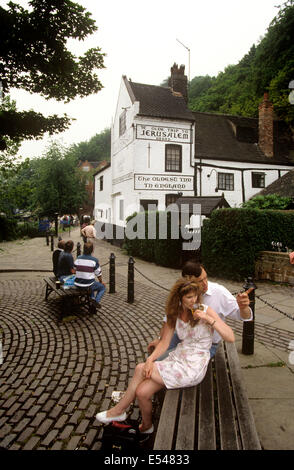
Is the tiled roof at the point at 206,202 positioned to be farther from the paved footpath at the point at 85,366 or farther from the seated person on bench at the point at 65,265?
the seated person on bench at the point at 65,265

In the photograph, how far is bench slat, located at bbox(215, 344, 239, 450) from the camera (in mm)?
1960

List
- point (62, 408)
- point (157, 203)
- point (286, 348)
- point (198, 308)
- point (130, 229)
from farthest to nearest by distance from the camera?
point (157, 203) → point (130, 229) → point (286, 348) → point (62, 408) → point (198, 308)

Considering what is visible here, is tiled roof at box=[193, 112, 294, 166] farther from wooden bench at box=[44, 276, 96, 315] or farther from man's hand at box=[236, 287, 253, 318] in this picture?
man's hand at box=[236, 287, 253, 318]

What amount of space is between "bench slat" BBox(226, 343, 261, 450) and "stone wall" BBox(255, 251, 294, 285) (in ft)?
21.6

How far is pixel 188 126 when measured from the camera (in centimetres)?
2056

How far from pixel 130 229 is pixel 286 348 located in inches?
→ 467

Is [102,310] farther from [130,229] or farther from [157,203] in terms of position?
[157,203]

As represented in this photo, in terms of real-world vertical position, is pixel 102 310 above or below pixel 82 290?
below

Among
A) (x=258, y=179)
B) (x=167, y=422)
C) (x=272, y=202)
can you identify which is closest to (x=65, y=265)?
(x=167, y=422)

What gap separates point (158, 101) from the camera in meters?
21.2

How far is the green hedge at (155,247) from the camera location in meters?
12.1

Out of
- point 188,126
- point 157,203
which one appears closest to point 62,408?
point 157,203

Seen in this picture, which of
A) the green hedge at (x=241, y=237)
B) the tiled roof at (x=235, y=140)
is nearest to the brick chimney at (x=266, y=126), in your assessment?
the tiled roof at (x=235, y=140)

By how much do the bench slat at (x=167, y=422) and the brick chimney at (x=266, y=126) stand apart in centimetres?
2518
